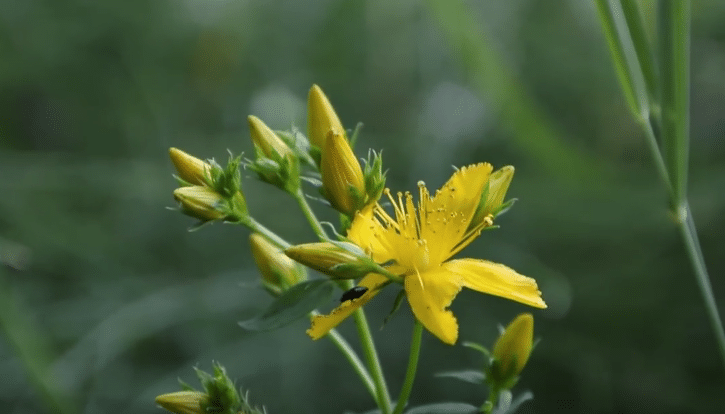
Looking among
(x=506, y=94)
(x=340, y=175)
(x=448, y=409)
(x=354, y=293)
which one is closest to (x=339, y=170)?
(x=340, y=175)

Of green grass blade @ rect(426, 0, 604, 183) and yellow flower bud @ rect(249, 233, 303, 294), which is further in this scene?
green grass blade @ rect(426, 0, 604, 183)

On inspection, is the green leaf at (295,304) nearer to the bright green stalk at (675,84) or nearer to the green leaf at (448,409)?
the green leaf at (448,409)

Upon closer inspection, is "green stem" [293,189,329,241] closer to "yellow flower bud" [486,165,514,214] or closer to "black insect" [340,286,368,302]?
"black insect" [340,286,368,302]

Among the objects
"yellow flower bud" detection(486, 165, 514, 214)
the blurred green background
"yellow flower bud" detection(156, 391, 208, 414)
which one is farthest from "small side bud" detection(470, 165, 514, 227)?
the blurred green background

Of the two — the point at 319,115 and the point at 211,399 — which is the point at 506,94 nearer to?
the point at 319,115

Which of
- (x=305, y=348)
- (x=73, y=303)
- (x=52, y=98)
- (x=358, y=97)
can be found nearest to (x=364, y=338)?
(x=305, y=348)

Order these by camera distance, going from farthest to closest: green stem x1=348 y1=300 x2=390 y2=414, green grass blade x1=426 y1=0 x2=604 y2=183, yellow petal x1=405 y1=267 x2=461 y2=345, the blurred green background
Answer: green grass blade x1=426 y1=0 x2=604 y2=183
the blurred green background
green stem x1=348 y1=300 x2=390 y2=414
yellow petal x1=405 y1=267 x2=461 y2=345
